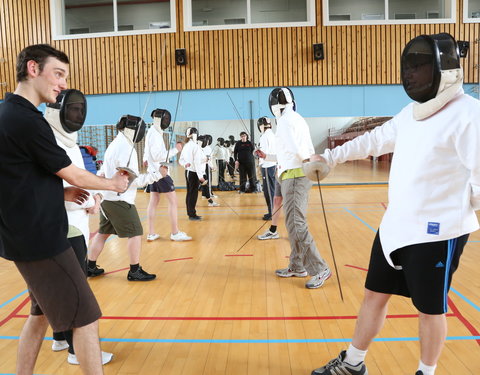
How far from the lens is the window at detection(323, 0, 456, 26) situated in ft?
30.8

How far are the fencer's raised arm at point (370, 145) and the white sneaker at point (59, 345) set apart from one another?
1814 millimetres

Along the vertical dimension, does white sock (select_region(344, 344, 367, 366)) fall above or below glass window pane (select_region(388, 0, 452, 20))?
below

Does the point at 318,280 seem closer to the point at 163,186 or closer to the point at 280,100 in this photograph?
the point at 280,100

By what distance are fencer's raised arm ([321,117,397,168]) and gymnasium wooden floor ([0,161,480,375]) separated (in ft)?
3.51

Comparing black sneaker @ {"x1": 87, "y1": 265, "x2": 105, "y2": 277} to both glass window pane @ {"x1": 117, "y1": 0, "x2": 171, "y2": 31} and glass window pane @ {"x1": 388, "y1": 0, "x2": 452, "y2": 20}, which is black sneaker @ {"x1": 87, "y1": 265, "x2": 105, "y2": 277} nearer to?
glass window pane @ {"x1": 117, "y1": 0, "x2": 171, "y2": 31}

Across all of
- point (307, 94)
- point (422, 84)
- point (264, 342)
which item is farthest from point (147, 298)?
point (307, 94)

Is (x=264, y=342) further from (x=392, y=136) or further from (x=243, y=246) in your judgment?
(x=243, y=246)

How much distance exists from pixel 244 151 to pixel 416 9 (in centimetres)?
539

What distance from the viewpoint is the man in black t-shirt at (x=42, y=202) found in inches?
52.4

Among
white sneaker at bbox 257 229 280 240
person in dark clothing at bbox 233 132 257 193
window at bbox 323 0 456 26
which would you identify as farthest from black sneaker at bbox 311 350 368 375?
window at bbox 323 0 456 26

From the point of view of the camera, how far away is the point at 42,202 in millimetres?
1367

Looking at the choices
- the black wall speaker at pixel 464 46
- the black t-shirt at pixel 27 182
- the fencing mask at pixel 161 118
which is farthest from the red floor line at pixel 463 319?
the black wall speaker at pixel 464 46

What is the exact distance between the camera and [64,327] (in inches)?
55.9

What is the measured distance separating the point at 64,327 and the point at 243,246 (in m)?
3.33
